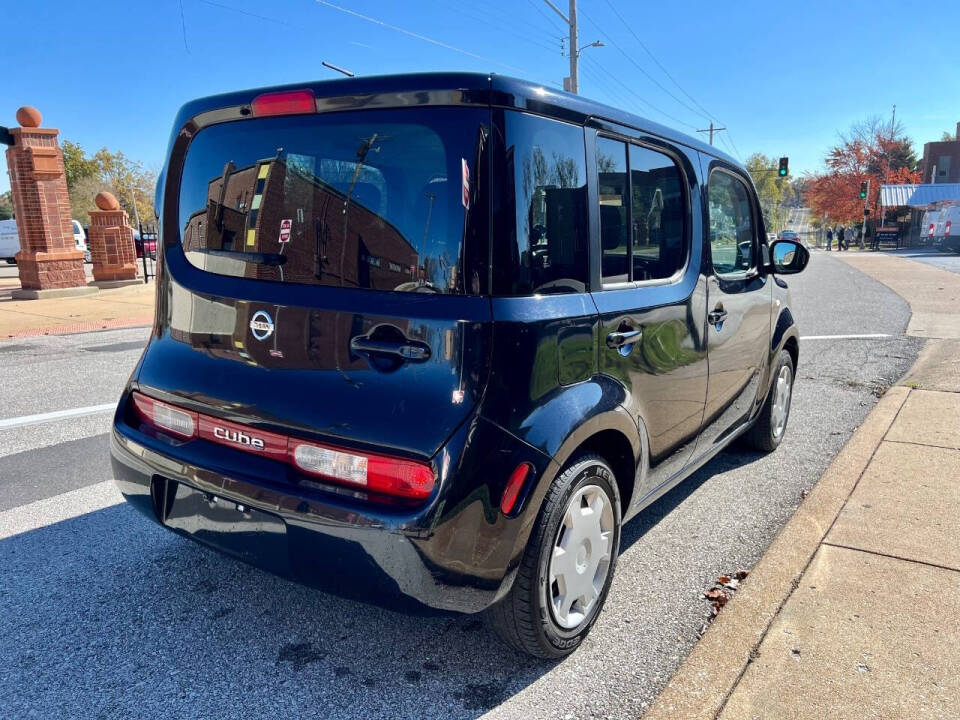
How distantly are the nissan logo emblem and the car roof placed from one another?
76cm

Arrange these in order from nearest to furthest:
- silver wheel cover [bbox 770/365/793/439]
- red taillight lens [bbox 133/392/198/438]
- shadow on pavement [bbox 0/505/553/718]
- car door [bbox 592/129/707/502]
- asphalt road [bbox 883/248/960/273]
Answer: shadow on pavement [bbox 0/505/553/718] < red taillight lens [bbox 133/392/198/438] < car door [bbox 592/129/707/502] < silver wheel cover [bbox 770/365/793/439] < asphalt road [bbox 883/248/960/273]

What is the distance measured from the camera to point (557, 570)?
2.41 meters

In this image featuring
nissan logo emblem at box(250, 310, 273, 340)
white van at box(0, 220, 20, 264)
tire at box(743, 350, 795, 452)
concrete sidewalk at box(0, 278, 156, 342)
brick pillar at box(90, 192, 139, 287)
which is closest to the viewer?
nissan logo emblem at box(250, 310, 273, 340)

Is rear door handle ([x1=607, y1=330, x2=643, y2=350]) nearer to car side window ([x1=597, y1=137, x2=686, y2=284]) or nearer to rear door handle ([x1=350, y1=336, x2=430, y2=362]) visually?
car side window ([x1=597, y1=137, x2=686, y2=284])

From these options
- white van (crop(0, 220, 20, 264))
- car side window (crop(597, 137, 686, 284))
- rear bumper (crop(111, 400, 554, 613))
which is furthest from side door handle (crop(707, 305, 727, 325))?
white van (crop(0, 220, 20, 264))

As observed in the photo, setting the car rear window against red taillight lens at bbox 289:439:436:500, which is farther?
the car rear window

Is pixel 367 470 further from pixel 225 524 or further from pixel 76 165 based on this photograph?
pixel 76 165

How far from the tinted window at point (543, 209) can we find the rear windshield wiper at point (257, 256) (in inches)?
31.4

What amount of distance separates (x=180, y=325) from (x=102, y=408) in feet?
12.8

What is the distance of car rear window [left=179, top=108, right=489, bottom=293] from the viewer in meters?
2.14

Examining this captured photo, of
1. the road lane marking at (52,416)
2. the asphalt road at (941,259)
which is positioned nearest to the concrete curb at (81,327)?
the road lane marking at (52,416)

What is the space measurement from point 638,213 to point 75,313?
13176mm

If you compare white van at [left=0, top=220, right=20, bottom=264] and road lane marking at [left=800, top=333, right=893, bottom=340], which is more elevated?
white van at [left=0, top=220, right=20, bottom=264]

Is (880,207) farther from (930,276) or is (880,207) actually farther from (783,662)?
(783,662)
